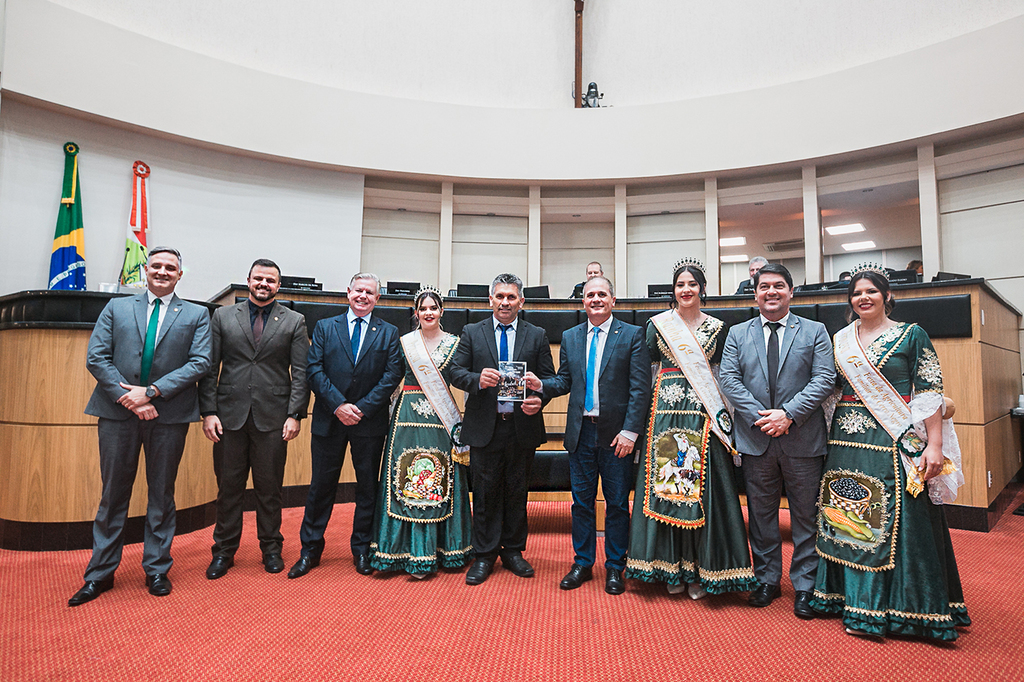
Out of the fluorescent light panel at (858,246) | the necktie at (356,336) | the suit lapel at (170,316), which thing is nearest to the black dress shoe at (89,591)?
the suit lapel at (170,316)

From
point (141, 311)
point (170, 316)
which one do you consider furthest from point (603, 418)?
point (141, 311)

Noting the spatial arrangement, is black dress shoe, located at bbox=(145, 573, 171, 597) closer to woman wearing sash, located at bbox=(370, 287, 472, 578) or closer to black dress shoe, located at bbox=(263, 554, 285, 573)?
black dress shoe, located at bbox=(263, 554, 285, 573)

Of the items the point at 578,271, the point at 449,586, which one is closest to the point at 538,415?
the point at 449,586

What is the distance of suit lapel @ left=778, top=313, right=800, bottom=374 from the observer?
7.39 ft

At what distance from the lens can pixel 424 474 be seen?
2.61m

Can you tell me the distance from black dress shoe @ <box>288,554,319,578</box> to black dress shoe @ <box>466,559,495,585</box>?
726mm

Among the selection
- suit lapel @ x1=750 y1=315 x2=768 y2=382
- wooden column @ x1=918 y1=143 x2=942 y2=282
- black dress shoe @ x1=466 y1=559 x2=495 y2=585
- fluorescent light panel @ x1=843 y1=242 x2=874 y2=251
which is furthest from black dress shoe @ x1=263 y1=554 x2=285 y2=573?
fluorescent light panel @ x1=843 y1=242 x2=874 y2=251

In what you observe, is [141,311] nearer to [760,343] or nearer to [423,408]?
[423,408]

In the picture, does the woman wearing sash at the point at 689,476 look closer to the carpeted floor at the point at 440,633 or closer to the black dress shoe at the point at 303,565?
the carpeted floor at the point at 440,633

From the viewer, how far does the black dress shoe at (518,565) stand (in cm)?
257

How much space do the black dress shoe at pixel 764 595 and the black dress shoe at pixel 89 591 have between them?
262 centimetres

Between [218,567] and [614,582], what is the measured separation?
5.75ft

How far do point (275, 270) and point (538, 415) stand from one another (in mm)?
1428

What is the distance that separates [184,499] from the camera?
10.7 feet
